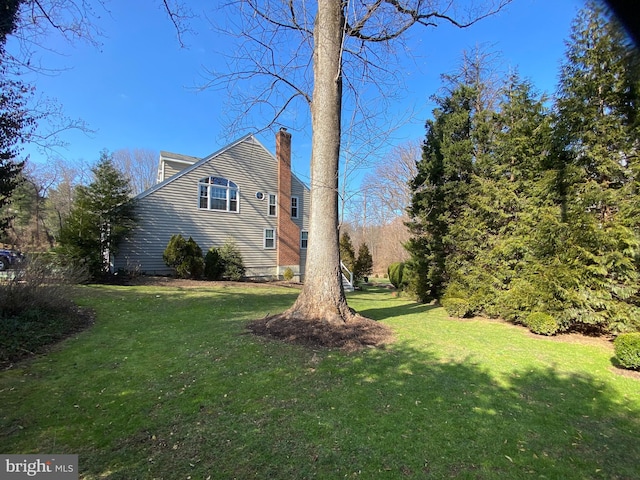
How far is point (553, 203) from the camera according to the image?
22.3 feet

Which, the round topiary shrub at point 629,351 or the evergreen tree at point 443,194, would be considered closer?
the round topiary shrub at point 629,351

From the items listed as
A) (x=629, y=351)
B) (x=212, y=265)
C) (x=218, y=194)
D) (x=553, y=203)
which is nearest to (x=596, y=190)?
(x=553, y=203)

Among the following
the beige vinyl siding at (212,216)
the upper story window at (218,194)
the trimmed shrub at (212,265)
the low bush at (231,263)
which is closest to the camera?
the beige vinyl siding at (212,216)

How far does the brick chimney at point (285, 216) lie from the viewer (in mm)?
18547

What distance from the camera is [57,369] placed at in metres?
3.94

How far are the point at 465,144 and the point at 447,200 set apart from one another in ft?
5.52

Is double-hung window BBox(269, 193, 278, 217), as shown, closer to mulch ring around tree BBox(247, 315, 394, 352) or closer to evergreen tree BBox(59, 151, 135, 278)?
evergreen tree BBox(59, 151, 135, 278)

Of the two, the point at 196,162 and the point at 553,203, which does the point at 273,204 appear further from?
the point at 553,203

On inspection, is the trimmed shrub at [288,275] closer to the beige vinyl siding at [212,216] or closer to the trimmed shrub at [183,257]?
the beige vinyl siding at [212,216]

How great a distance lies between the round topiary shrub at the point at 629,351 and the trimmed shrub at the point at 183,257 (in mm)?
13731

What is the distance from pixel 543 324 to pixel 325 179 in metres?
5.12

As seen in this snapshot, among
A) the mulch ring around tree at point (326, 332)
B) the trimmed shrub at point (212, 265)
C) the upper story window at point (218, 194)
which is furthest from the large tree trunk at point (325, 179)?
the upper story window at point (218, 194)

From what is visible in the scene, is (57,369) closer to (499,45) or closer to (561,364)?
(561,364)

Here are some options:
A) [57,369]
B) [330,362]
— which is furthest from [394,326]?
[57,369]
